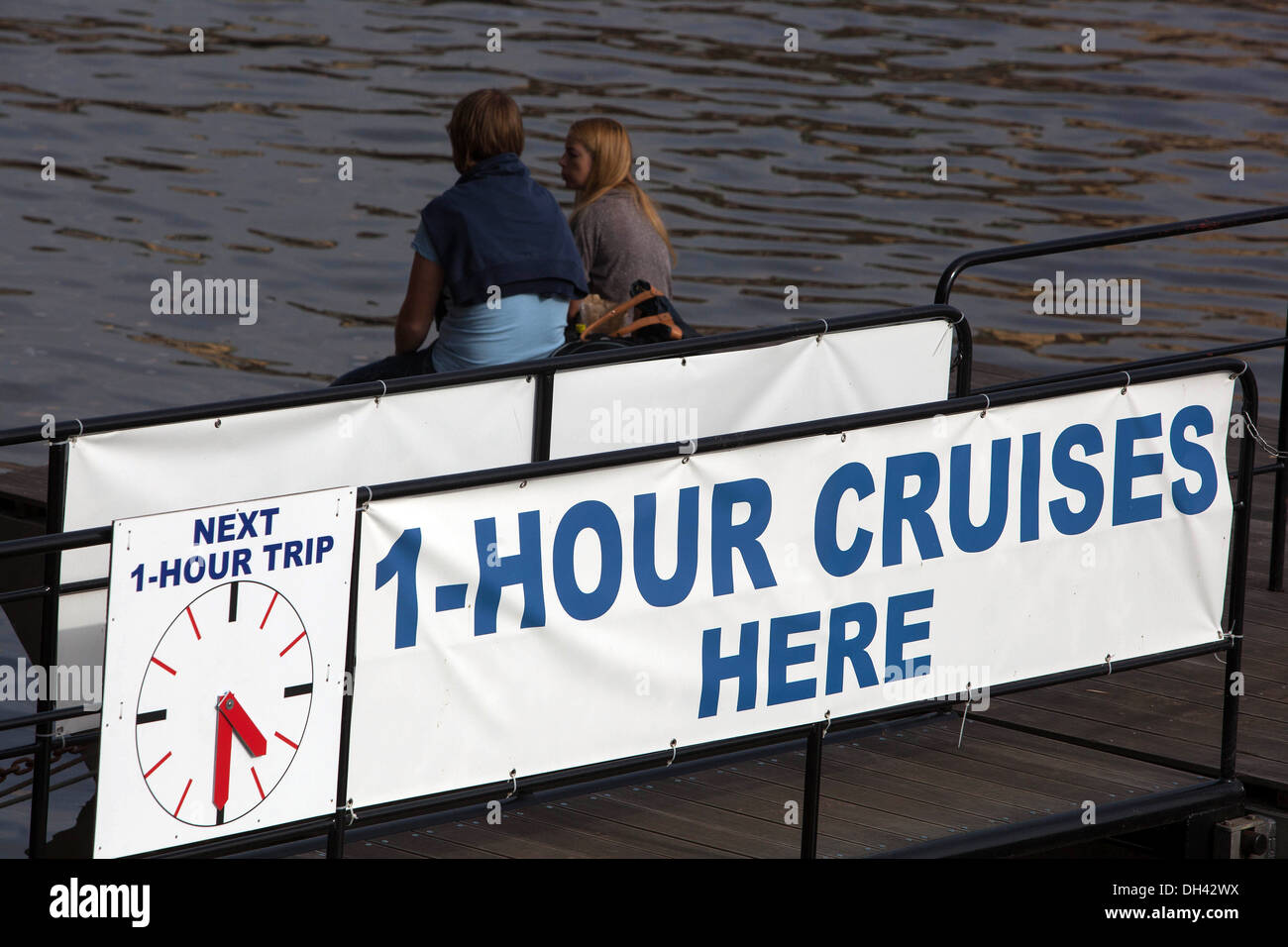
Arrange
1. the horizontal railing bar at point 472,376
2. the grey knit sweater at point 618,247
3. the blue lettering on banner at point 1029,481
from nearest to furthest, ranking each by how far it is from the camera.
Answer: the horizontal railing bar at point 472,376, the blue lettering on banner at point 1029,481, the grey knit sweater at point 618,247

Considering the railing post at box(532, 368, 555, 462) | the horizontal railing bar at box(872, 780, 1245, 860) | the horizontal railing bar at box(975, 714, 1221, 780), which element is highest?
the railing post at box(532, 368, 555, 462)

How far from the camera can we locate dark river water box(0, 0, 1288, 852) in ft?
55.5

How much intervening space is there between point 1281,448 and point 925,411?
3298mm

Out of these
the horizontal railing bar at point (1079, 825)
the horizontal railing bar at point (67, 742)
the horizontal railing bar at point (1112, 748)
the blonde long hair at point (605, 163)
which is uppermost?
the blonde long hair at point (605, 163)

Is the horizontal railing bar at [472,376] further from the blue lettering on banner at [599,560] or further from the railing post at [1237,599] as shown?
the railing post at [1237,599]

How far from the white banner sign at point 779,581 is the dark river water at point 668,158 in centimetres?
885

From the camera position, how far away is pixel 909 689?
18.7ft

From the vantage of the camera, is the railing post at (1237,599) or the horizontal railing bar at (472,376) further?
the railing post at (1237,599)

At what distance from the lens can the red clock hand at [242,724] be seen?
15.3 ft

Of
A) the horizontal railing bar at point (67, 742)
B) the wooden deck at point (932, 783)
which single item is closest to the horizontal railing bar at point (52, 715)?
the horizontal railing bar at point (67, 742)

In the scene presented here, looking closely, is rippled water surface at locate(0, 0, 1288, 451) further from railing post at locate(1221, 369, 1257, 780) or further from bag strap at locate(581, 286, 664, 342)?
railing post at locate(1221, 369, 1257, 780)

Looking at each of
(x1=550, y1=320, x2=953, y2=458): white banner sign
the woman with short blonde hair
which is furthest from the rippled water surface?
(x1=550, y1=320, x2=953, y2=458): white banner sign

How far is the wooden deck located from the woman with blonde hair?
2.49 meters
